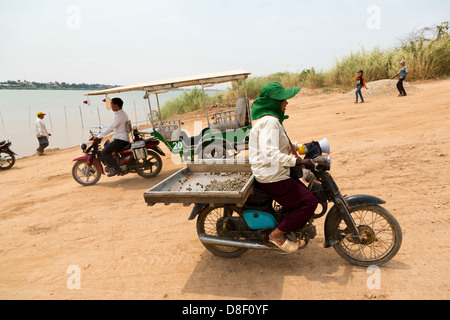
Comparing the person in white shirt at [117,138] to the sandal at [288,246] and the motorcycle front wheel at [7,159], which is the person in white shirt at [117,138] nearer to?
the sandal at [288,246]

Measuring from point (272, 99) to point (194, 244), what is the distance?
7.16ft

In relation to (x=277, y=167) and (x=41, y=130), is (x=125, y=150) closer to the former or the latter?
(x=277, y=167)

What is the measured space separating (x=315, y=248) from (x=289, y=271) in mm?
559

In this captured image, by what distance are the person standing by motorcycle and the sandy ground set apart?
0.56m

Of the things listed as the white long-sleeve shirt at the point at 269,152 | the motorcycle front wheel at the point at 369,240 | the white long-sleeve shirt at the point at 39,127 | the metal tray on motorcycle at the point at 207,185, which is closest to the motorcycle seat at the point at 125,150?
the metal tray on motorcycle at the point at 207,185

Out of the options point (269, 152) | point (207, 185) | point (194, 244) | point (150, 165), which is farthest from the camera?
point (150, 165)

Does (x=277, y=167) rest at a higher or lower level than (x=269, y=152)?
lower

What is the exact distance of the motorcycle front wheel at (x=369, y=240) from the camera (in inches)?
119

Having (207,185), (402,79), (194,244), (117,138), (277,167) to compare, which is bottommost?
(194,244)

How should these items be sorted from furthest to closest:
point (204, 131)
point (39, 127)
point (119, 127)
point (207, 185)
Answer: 1. point (39, 127)
2. point (204, 131)
3. point (119, 127)
4. point (207, 185)

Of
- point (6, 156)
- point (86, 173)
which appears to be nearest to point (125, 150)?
point (86, 173)

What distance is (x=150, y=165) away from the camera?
733 cm

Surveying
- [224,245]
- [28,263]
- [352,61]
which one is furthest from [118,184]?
[352,61]
